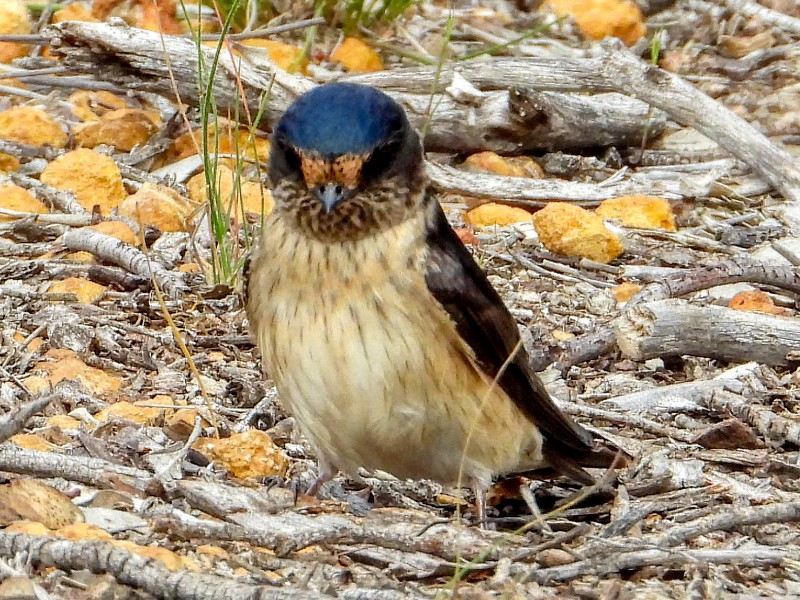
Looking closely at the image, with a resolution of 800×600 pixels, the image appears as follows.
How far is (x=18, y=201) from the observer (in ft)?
19.3

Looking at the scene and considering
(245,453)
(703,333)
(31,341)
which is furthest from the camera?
(31,341)

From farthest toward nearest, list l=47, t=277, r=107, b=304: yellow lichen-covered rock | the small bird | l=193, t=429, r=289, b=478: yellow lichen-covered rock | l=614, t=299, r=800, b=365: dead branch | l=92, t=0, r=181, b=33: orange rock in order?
l=92, t=0, r=181, b=33: orange rock < l=47, t=277, r=107, b=304: yellow lichen-covered rock < l=614, t=299, r=800, b=365: dead branch < l=193, t=429, r=289, b=478: yellow lichen-covered rock < the small bird

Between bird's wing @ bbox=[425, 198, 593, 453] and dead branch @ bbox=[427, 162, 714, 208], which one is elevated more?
bird's wing @ bbox=[425, 198, 593, 453]

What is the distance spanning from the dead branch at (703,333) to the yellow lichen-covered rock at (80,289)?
1.86m

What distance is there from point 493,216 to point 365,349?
2.45 m

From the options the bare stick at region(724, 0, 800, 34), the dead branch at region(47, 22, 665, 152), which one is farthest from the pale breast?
the bare stick at region(724, 0, 800, 34)

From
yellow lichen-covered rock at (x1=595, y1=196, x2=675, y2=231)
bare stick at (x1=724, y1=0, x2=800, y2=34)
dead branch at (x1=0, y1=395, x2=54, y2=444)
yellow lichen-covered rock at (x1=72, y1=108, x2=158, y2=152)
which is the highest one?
dead branch at (x1=0, y1=395, x2=54, y2=444)

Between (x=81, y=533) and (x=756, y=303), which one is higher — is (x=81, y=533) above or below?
above

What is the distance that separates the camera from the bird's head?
152 inches

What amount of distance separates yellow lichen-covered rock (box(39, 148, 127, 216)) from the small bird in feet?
6.64

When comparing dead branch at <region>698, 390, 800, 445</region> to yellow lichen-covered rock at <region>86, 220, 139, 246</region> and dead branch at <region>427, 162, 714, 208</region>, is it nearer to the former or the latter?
dead branch at <region>427, 162, 714, 208</region>

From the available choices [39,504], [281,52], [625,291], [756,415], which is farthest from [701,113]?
[39,504]

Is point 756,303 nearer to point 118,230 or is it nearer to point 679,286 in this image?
point 679,286

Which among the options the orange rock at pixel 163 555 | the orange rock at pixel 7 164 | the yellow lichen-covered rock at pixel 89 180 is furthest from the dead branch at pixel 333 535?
the orange rock at pixel 7 164
